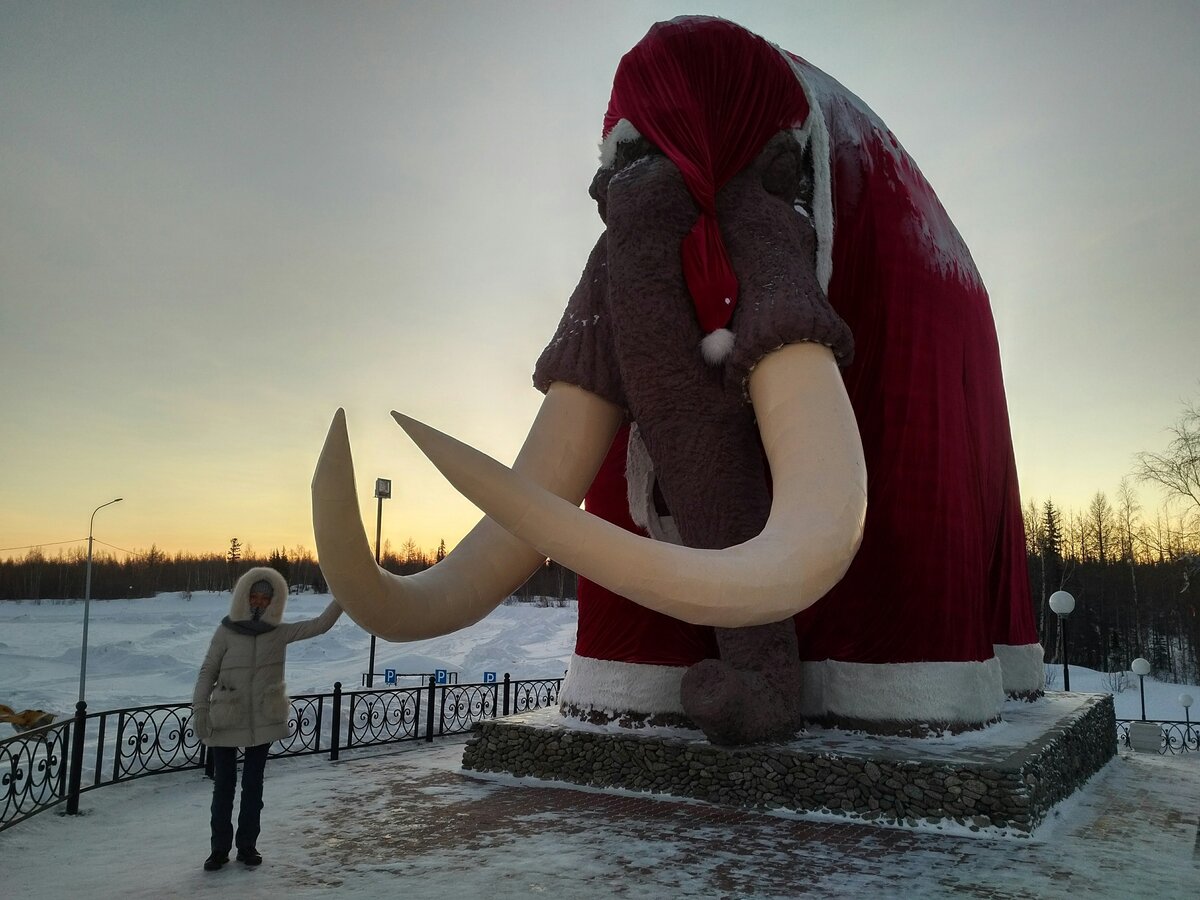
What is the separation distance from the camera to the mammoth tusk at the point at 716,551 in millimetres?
3348

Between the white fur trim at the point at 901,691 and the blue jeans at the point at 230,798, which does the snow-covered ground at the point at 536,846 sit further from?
the white fur trim at the point at 901,691

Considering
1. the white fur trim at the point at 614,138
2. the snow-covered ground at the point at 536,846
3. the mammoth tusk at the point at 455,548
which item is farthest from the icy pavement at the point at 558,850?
the white fur trim at the point at 614,138

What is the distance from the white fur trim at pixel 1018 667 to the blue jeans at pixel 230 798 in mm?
6449

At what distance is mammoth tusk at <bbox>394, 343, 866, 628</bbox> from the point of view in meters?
3.35

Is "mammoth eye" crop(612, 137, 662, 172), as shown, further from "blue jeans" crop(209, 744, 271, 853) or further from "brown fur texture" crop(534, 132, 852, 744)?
"blue jeans" crop(209, 744, 271, 853)

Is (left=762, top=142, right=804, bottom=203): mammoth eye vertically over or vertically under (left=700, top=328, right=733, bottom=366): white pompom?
over

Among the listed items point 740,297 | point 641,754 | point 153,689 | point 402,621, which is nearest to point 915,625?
point 641,754

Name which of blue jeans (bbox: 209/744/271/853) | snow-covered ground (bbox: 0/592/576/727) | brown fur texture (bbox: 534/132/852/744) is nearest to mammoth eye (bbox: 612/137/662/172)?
brown fur texture (bbox: 534/132/852/744)

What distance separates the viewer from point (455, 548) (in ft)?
16.6

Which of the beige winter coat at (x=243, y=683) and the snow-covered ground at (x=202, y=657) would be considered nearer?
the beige winter coat at (x=243, y=683)

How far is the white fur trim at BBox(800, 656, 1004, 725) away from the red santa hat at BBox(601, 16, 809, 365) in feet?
8.33

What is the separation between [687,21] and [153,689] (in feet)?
52.9

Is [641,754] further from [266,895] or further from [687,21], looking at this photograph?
[687,21]

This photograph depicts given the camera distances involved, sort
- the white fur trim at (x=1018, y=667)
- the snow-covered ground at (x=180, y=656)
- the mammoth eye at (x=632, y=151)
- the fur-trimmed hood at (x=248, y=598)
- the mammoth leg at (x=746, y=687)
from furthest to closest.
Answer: the snow-covered ground at (x=180, y=656) → the white fur trim at (x=1018, y=667) → the mammoth eye at (x=632, y=151) → the mammoth leg at (x=746, y=687) → the fur-trimmed hood at (x=248, y=598)
